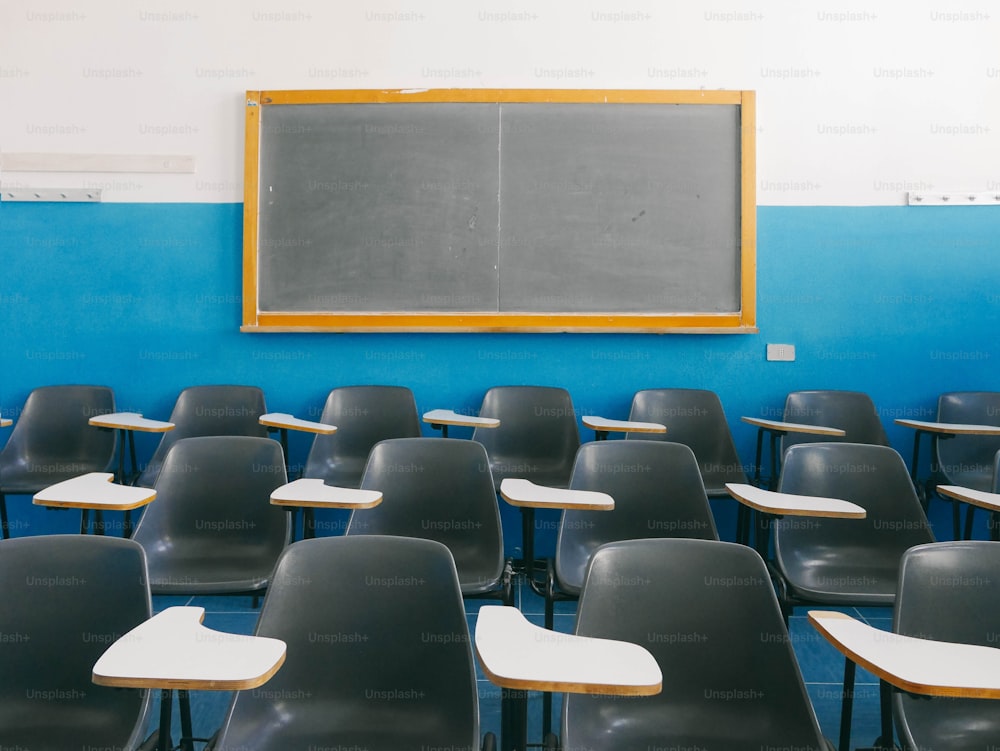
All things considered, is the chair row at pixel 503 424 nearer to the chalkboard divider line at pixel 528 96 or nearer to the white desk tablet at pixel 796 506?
the white desk tablet at pixel 796 506

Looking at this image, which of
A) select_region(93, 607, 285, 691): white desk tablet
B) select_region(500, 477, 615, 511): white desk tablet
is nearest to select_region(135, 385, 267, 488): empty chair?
select_region(500, 477, 615, 511): white desk tablet

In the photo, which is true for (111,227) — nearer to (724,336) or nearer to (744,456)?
(724,336)

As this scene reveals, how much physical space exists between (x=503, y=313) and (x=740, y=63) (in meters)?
1.75

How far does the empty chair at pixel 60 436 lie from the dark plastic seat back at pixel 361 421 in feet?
3.48

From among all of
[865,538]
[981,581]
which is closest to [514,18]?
[865,538]

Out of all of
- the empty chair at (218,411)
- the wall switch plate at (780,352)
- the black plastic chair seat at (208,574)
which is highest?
the wall switch plate at (780,352)

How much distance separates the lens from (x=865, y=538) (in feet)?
7.06

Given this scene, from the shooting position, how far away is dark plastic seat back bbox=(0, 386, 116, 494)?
310 centimetres

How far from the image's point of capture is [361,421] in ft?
10.3

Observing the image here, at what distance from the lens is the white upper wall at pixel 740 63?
11.0 feet

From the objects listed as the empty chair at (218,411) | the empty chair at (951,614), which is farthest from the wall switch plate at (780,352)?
the empty chair at (218,411)

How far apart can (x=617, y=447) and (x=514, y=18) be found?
8.00ft

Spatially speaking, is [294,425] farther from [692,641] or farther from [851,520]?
[851,520]

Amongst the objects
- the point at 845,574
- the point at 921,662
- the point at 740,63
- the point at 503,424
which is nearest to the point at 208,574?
the point at 503,424
